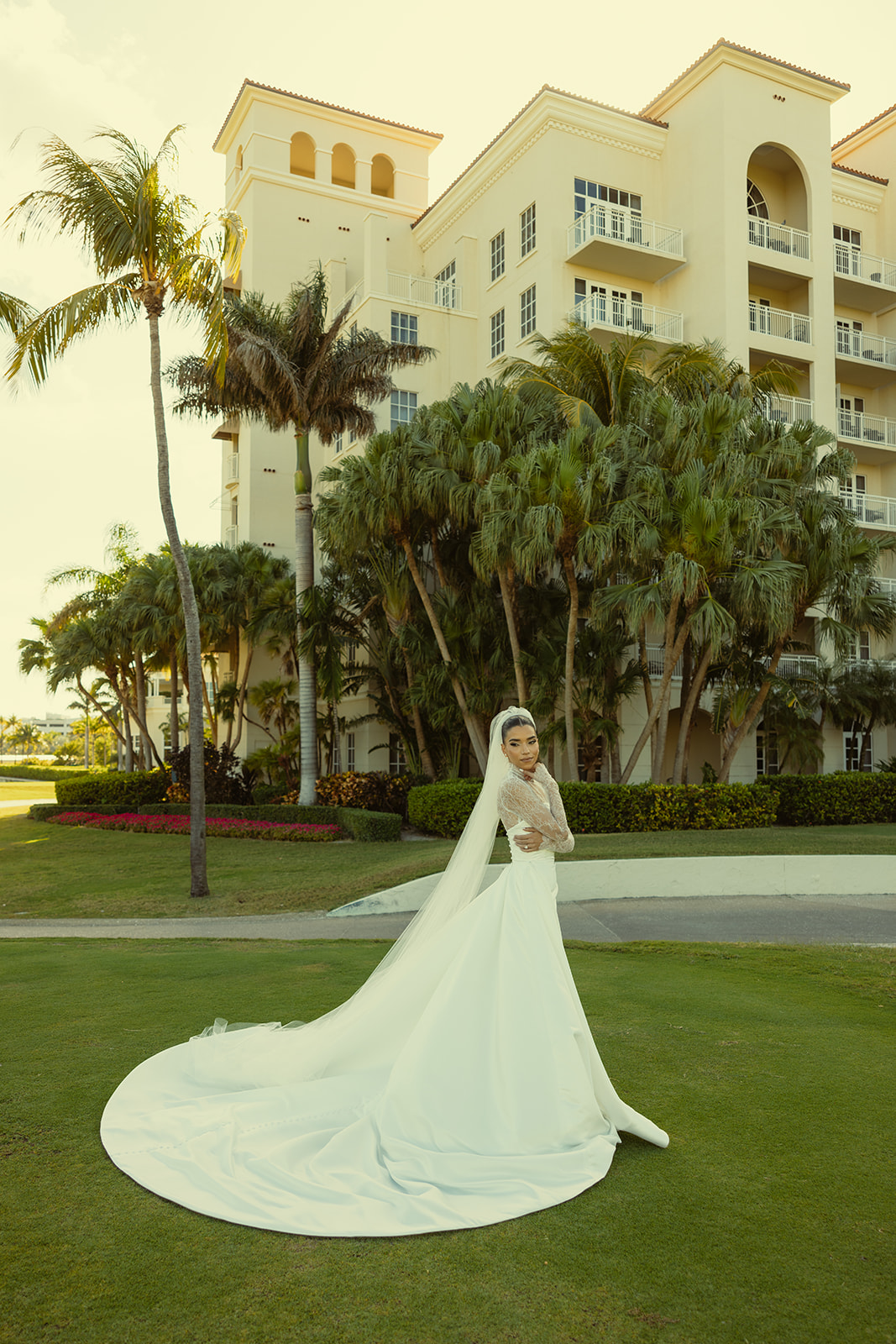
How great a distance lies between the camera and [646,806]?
19.1 m

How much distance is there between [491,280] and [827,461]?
14.1m

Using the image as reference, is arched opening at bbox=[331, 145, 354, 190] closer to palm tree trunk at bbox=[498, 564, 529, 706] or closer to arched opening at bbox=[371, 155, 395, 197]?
arched opening at bbox=[371, 155, 395, 197]

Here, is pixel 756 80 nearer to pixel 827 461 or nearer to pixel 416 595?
pixel 827 461

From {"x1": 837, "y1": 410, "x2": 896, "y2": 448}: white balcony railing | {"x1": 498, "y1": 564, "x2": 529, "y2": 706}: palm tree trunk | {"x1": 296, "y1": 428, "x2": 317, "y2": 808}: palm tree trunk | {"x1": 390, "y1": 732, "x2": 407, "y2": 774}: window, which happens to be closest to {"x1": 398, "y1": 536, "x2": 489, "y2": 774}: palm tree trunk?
{"x1": 498, "y1": 564, "x2": 529, "y2": 706}: palm tree trunk

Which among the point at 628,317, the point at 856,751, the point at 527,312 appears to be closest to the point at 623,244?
the point at 628,317

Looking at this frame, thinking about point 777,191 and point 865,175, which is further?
point 865,175

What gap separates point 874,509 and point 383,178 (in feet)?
74.7

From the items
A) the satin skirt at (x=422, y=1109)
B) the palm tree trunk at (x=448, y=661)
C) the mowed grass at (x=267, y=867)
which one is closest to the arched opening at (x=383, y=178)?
the palm tree trunk at (x=448, y=661)

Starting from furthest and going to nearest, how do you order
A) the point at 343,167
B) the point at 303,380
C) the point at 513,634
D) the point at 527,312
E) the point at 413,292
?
1. the point at 343,167
2. the point at 413,292
3. the point at 527,312
4. the point at 303,380
5. the point at 513,634

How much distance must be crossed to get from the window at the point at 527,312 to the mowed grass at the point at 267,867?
16.1m

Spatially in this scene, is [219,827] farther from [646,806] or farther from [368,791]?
[646,806]

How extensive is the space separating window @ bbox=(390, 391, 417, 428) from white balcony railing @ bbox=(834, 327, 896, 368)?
44.4 ft

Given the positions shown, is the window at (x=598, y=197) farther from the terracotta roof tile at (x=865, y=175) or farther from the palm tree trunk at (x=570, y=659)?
the palm tree trunk at (x=570, y=659)

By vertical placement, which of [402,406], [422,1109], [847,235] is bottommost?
[422,1109]
